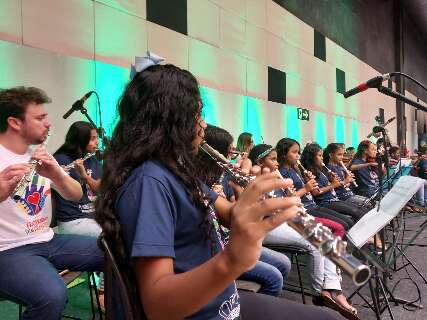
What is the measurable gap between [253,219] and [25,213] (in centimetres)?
147

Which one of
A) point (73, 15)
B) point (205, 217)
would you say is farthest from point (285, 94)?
point (205, 217)

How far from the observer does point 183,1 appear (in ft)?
16.1

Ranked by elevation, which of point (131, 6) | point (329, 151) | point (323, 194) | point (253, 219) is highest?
point (131, 6)

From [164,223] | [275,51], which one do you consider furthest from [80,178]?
[275,51]

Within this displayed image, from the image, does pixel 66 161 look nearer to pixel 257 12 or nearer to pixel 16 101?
pixel 16 101

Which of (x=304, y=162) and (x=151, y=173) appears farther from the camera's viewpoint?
(x=304, y=162)

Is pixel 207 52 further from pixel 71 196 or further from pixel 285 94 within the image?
pixel 71 196

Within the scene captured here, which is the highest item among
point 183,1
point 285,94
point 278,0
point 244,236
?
point 278,0

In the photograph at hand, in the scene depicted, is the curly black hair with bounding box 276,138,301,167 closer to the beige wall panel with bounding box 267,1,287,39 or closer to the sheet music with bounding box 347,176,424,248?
the sheet music with bounding box 347,176,424,248

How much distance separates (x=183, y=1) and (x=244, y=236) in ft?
15.1

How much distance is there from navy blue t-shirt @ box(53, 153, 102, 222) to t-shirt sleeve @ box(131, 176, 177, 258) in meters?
1.59

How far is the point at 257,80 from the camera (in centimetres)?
642

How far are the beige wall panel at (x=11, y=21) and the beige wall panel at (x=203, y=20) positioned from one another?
2307 millimetres

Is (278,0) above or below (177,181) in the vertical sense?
above
